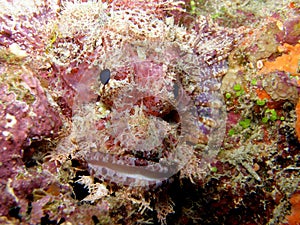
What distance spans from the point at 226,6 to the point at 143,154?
278 cm

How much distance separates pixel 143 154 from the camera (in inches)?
104

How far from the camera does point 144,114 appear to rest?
2.77 m

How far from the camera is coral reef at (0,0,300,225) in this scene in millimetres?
2502

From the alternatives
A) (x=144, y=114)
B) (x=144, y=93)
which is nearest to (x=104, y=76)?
(x=144, y=93)

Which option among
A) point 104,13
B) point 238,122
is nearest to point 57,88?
point 104,13

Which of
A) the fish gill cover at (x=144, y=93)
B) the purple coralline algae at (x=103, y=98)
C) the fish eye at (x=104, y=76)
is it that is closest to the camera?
the purple coralline algae at (x=103, y=98)

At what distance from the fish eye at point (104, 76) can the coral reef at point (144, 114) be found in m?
0.02

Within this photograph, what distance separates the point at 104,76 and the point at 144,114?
2.08ft

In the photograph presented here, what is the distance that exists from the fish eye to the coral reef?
15 mm

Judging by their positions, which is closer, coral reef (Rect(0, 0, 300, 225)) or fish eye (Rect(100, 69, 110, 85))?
coral reef (Rect(0, 0, 300, 225))

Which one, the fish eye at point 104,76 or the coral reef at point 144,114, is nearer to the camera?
the coral reef at point 144,114

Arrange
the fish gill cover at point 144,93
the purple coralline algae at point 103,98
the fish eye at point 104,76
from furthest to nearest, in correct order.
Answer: the fish eye at point 104,76, the fish gill cover at point 144,93, the purple coralline algae at point 103,98

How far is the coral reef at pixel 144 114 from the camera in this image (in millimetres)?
2502

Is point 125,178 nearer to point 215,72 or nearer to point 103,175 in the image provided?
point 103,175
